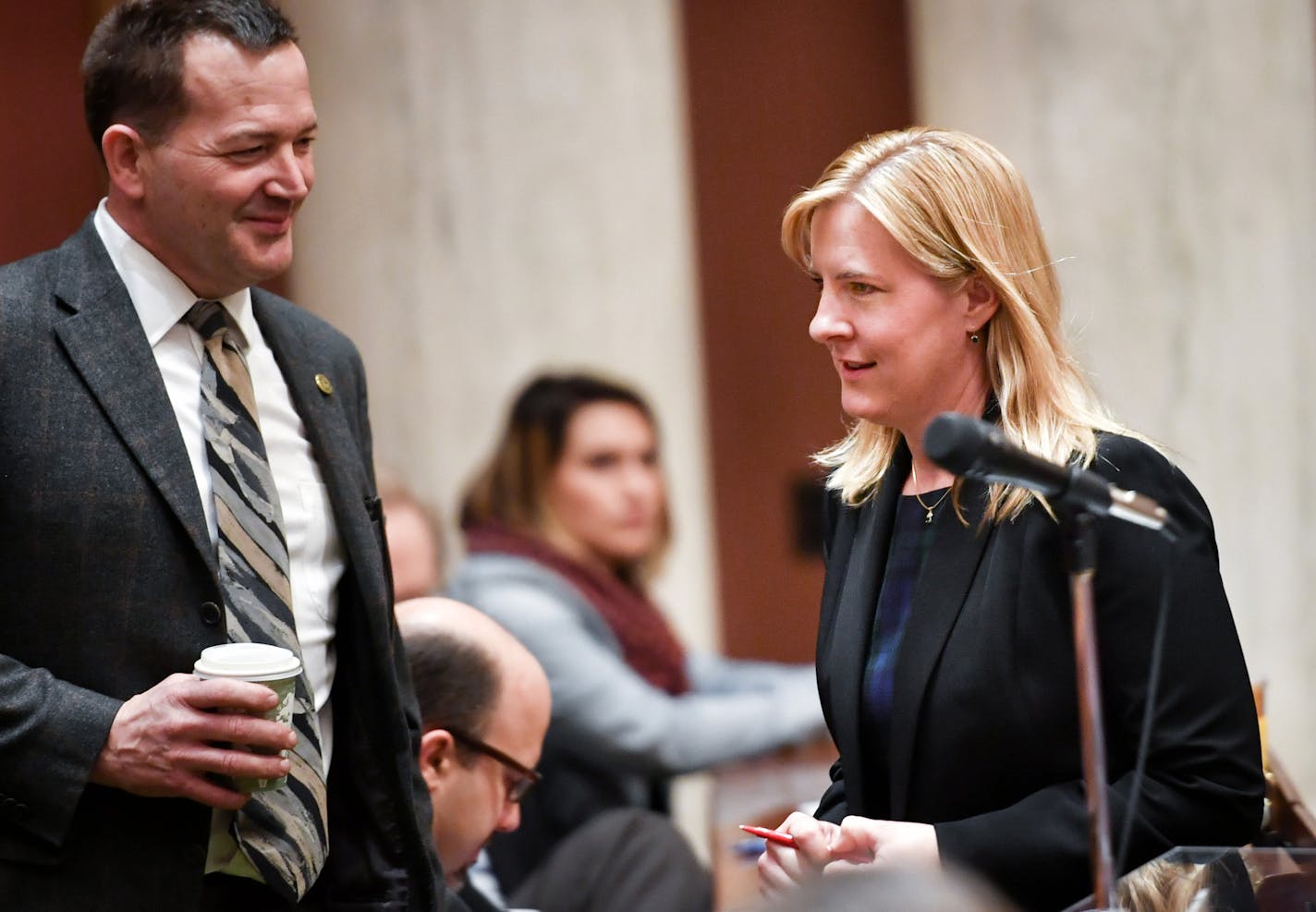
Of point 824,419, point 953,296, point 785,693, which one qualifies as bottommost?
point 785,693

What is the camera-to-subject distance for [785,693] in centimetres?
387

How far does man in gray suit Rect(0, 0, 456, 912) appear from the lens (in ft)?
6.18

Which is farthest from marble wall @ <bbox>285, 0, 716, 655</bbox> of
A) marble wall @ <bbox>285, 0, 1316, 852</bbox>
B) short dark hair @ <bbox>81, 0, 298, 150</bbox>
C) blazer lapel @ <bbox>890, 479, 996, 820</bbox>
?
blazer lapel @ <bbox>890, 479, 996, 820</bbox>

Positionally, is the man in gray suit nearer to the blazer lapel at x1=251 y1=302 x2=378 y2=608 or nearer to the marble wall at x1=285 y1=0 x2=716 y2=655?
the blazer lapel at x1=251 y1=302 x2=378 y2=608

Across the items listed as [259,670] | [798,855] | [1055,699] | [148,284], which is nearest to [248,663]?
[259,670]

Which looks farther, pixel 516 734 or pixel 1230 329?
pixel 1230 329

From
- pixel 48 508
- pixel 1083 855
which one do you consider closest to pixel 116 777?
pixel 48 508

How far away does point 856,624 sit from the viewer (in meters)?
1.97

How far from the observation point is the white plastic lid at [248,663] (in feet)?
6.06

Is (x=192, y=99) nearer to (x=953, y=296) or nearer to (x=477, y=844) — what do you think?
(x=953, y=296)

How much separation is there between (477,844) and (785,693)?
4.82ft

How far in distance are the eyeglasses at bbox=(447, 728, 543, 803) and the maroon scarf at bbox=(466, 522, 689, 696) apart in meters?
1.37

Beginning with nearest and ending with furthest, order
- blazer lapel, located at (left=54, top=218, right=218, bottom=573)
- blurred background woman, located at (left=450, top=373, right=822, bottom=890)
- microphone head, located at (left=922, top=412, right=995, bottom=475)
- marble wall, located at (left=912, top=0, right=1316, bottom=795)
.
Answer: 1. microphone head, located at (left=922, top=412, right=995, bottom=475)
2. blazer lapel, located at (left=54, top=218, right=218, bottom=573)
3. blurred background woman, located at (left=450, top=373, right=822, bottom=890)
4. marble wall, located at (left=912, top=0, right=1316, bottom=795)

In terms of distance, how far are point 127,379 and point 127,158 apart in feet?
0.96
